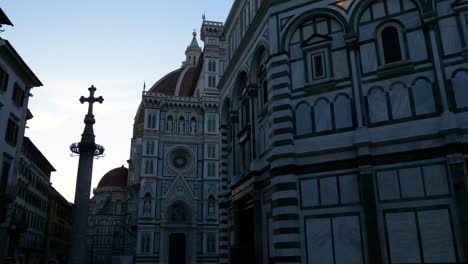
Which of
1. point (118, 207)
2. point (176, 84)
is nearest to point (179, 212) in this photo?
point (176, 84)

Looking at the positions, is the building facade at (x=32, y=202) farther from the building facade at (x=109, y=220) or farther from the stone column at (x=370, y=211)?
the stone column at (x=370, y=211)

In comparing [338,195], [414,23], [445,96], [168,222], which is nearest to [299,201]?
[338,195]

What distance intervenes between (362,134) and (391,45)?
133 inches

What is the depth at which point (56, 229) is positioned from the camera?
58.7m

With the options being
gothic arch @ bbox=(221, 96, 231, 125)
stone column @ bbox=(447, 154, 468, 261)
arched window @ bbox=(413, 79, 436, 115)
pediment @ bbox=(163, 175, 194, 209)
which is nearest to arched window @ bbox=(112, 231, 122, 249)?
pediment @ bbox=(163, 175, 194, 209)

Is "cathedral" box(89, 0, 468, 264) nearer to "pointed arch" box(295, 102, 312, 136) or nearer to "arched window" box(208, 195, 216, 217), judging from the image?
"pointed arch" box(295, 102, 312, 136)

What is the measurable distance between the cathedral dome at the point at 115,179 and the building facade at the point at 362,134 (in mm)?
76426

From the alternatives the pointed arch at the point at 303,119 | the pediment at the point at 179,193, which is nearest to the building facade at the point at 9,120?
the pointed arch at the point at 303,119

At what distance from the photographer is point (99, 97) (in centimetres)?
2395

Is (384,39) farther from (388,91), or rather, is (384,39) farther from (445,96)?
(445,96)

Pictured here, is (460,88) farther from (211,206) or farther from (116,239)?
(116,239)

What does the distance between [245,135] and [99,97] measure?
9287 millimetres

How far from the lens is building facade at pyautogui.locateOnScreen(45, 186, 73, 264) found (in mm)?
54475

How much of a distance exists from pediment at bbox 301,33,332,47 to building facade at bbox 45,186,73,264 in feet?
157
